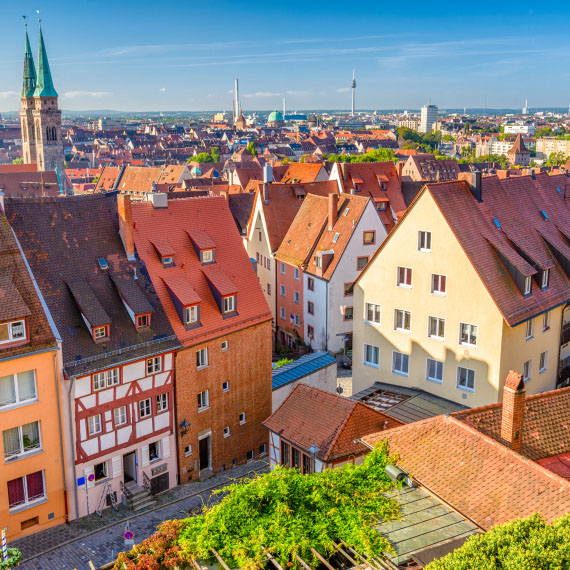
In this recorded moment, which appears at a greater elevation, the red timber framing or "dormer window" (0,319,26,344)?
"dormer window" (0,319,26,344)

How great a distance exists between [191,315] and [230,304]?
2.88 meters

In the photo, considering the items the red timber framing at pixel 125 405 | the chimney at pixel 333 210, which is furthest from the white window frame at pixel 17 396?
the chimney at pixel 333 210

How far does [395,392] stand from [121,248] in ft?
53.8

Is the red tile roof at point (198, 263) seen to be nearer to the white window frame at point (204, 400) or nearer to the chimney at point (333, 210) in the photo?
the white window frame at point (204, 400)

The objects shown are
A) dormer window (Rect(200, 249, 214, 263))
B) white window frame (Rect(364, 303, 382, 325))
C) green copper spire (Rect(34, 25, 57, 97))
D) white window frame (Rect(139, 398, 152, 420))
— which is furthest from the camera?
green copper spire (Rect(34, 25, 57, 97))

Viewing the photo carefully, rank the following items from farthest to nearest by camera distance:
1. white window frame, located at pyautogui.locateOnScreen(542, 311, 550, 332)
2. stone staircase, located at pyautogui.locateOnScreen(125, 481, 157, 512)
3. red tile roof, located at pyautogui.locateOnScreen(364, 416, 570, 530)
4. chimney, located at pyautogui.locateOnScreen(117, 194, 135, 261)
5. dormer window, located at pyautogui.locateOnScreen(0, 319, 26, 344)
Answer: white window frame, located at pyautogui.locateOnScreen(542, 311, 550, 332) → chimney, located at pyautogui.locateOnScreen(117, 194, 135, 261) → stone staircase, located at pyautogui.locateOnScreen(125, 481, 157, 512) → dormer window, located at pyautogui.locateOnScreen(0, 319, 26, 344) → red tile roof, located at pyautogui.locateOnScreen(364, 416, 570, 530)

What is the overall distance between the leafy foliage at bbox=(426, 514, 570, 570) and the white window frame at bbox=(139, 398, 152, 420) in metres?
21.3

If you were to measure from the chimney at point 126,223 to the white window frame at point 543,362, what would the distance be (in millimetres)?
22264

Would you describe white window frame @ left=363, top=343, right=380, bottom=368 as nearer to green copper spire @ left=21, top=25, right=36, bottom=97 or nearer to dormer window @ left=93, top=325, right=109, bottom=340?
dormer window @ left=93, top=325, right=109, bottom=340

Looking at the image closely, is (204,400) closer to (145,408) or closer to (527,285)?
(145,408)

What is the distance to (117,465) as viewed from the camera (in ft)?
105

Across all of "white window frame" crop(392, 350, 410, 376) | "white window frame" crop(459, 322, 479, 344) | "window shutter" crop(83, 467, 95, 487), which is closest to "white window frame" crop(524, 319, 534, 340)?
"white window frame" crop(459, 322, 479, 344)

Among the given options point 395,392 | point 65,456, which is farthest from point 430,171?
point 65,456

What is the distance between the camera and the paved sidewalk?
27.8 meters
